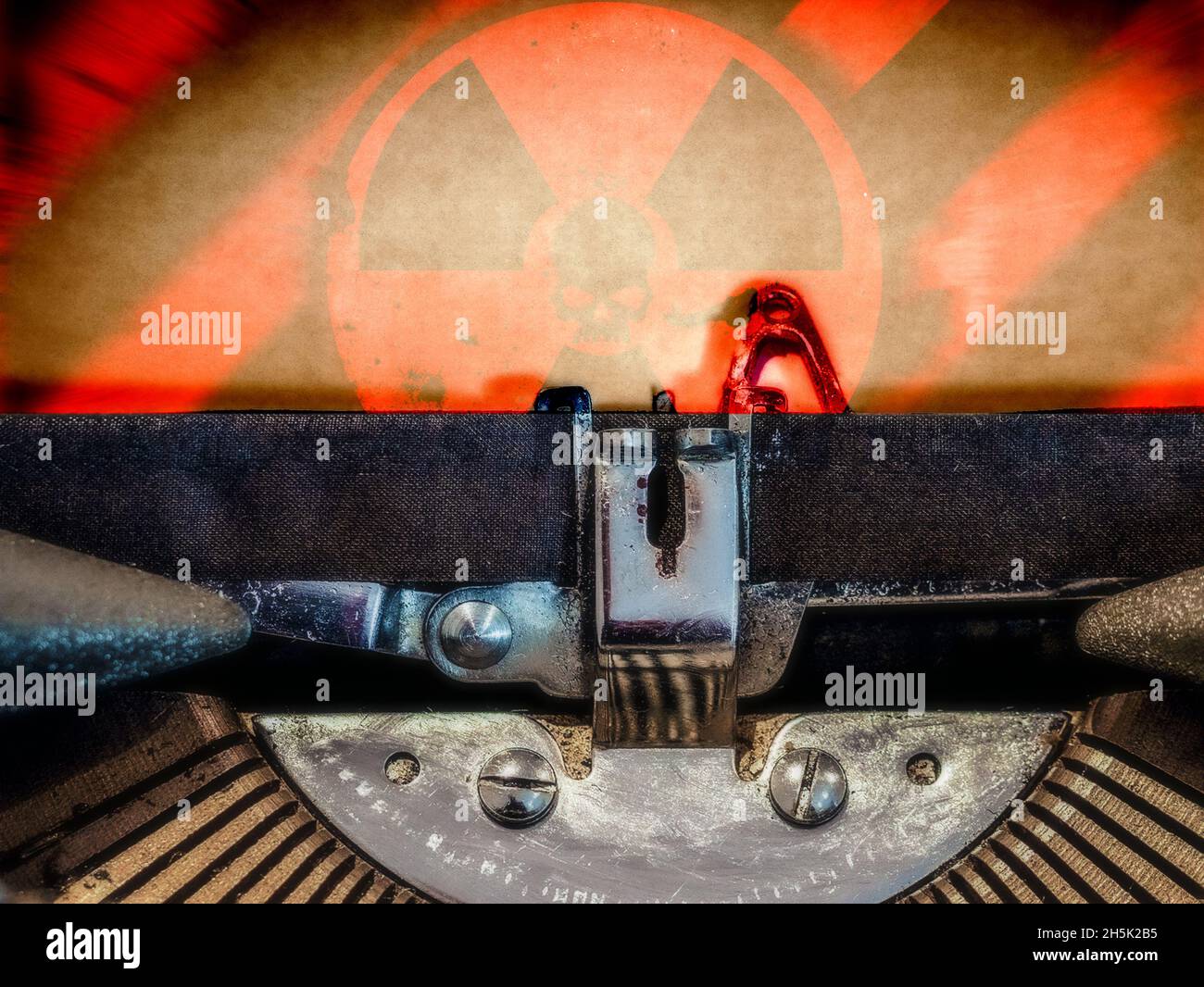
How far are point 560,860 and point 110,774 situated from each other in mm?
421

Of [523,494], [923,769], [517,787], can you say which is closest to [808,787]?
[923,769]

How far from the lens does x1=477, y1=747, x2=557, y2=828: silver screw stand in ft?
2.31

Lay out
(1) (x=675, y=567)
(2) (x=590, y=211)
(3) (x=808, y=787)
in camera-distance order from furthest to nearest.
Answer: (2) (x=590, y=211) → (3) (x=808, y=787) → (1) (x=675, y=567)

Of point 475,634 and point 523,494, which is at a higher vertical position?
point 523,494

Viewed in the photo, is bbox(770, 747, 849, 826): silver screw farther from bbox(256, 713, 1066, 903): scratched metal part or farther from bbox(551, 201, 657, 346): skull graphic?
bbox(551, 201, 657, 346): skull graphic

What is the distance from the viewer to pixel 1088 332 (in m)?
0.96

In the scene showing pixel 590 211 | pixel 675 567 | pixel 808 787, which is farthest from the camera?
pixel 590 211

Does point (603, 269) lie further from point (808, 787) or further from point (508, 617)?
point (808, 787)

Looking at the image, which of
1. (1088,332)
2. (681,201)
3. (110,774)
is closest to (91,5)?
(681,201)

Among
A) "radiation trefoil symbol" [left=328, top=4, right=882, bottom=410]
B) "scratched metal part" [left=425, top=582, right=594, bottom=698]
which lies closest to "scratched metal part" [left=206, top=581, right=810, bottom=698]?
"scratched metal part" [left=425, top=582, right=594, bottom=698]

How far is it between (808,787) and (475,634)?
0.32 m

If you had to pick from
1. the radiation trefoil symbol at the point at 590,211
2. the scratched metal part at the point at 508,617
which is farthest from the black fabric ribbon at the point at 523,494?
the radiation trefoil symbol at the point at 590,211

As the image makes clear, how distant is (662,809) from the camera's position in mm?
703

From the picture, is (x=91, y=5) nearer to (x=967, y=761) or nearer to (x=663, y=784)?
(x=663, y=784)
